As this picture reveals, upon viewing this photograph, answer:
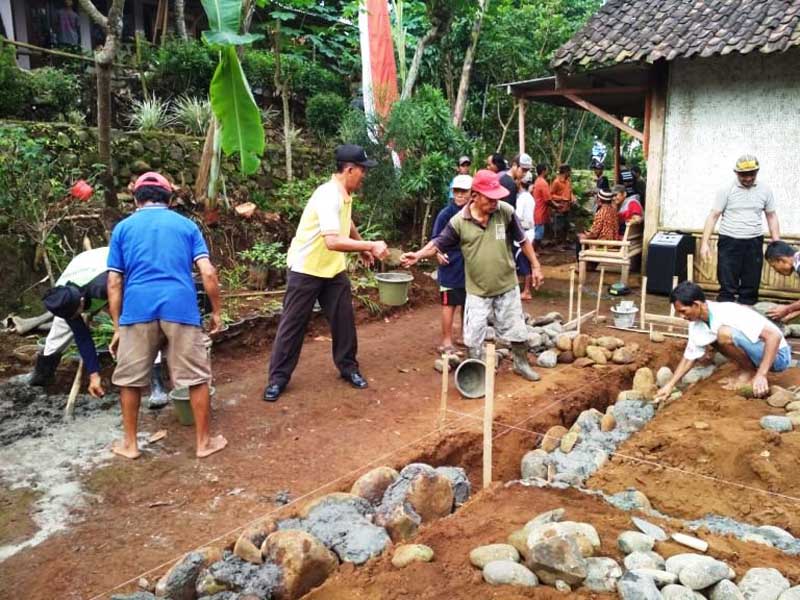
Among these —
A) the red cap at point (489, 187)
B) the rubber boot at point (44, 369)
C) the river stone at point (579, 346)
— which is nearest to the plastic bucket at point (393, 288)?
the river stone at point (579, 346)

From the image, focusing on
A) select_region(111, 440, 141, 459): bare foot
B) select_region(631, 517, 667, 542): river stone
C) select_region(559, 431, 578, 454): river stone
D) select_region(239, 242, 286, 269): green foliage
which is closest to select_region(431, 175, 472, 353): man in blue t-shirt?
select_region(559, 431, 578, 454): river stone

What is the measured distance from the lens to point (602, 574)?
9.44 feet

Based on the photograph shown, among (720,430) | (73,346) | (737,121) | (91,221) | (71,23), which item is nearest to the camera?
(720,430)

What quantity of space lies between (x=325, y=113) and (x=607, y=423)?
905 cm

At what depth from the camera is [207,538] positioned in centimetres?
352

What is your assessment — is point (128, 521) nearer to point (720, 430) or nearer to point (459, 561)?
point (459, 561)

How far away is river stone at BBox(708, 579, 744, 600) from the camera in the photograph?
9.12 feet

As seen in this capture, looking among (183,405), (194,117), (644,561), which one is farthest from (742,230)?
(194,117)

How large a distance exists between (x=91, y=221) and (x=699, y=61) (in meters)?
7.76

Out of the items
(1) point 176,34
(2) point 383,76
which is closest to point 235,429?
(2) point 383,76

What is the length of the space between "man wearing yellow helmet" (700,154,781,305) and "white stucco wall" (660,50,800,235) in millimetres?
2334

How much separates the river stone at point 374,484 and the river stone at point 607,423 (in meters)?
1.82

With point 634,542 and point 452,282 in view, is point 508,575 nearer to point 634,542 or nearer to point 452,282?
point 634,542

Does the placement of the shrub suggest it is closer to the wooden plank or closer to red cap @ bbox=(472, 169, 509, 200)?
the wooden plank
